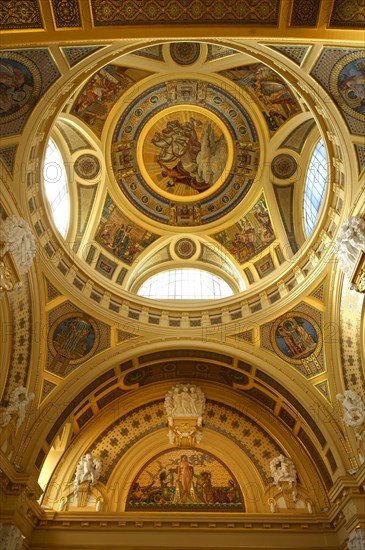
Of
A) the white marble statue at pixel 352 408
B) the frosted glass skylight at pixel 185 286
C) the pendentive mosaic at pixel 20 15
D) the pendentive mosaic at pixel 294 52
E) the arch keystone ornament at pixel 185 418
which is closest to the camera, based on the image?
the pendentive mosaic at pixel 20 15

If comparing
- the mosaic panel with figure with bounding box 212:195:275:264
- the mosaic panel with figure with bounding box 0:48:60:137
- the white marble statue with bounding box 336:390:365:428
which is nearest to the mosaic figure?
the white marble statue with bounding box 336:390:365:428

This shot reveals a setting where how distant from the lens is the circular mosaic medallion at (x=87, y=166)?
18656 millimetres

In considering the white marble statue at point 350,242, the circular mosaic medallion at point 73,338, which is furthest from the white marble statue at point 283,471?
the white marble statue at point 350,242

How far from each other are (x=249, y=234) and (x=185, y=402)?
680cm

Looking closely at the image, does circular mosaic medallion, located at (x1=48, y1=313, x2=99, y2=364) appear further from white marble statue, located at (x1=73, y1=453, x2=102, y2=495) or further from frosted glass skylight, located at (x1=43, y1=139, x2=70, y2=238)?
white marble statue, located at (x1=73, y1=453, x2=102, y2=495)

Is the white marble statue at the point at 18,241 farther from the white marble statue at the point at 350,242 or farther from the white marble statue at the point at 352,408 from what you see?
the white marble statue at the point at 352,408

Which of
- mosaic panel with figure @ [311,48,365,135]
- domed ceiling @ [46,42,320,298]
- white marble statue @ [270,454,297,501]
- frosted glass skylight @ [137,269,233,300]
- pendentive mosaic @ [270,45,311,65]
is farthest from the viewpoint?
frosted glass skylight @ [137,269,233,300]

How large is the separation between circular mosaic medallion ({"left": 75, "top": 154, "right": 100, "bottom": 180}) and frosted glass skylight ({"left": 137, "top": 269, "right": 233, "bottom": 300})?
16.2 ft

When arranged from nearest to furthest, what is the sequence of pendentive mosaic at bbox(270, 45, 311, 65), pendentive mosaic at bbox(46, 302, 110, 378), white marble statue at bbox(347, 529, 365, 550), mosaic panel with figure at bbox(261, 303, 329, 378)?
pendentive mosaic at bbox(270, 45, 311, 65)
white marble statue at bbox(347, 529, 365, 550)
pendentive mosaic at bbox(46, 302, 110, 378)
mosaic panel with figure at bbox(261, 303, 329, 378)

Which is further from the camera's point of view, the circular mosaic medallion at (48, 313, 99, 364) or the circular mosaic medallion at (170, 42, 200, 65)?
the circular mosaic medallion at (170, 42, 200, 65)

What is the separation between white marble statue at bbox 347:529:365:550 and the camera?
13.5m

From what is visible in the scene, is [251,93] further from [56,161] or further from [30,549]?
[30,549]

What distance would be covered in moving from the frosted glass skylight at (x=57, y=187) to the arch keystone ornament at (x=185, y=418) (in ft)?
23.7

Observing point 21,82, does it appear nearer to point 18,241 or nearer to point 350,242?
point 18,241
